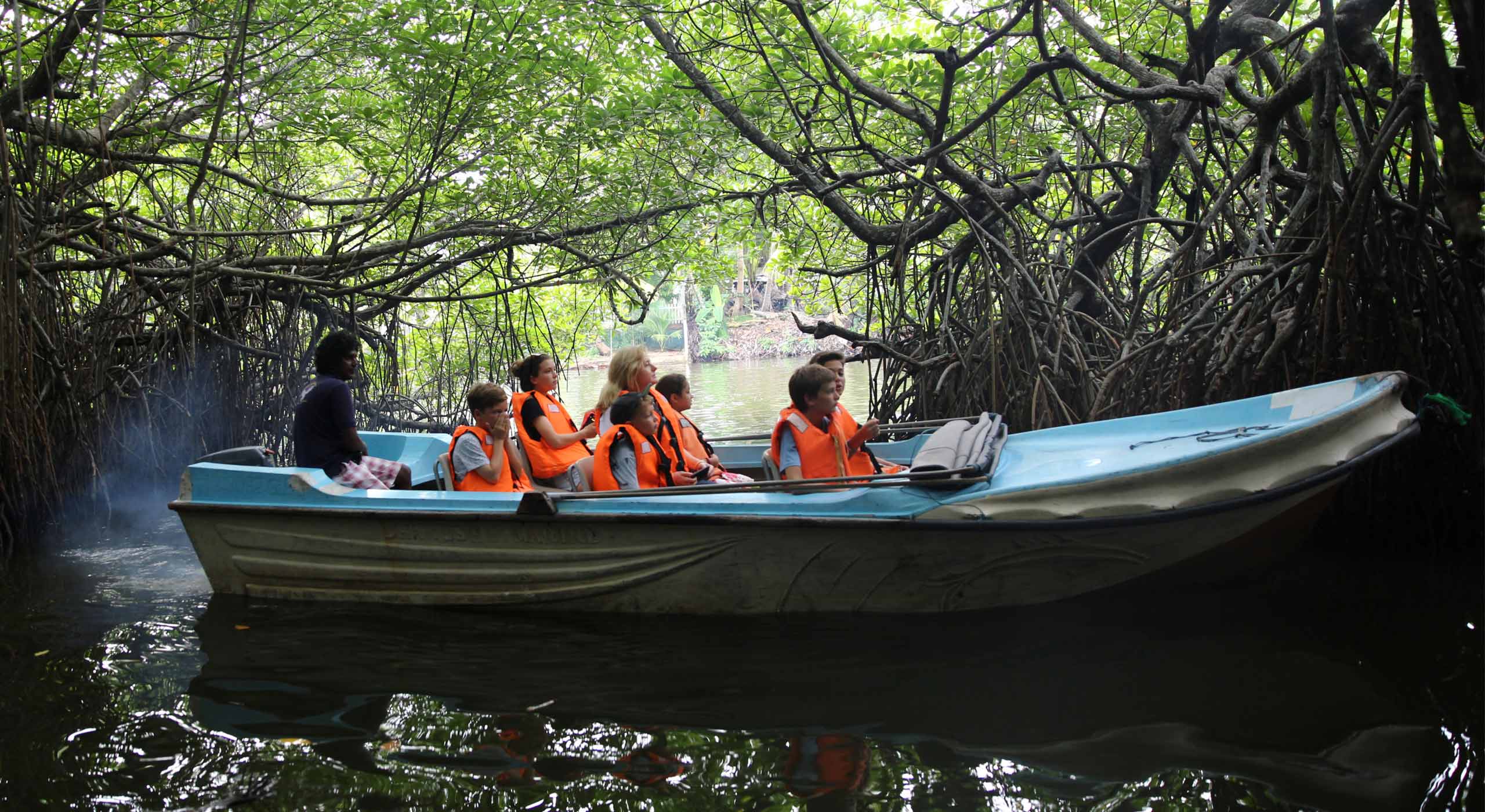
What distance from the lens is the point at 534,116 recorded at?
6.81m

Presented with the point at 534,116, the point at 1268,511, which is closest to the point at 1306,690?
the point at 1268,511

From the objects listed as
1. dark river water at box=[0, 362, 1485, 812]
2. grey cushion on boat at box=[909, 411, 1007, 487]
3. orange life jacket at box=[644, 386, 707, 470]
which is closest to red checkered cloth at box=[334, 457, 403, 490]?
dark river water at box=[0, 362, 1485, 812]

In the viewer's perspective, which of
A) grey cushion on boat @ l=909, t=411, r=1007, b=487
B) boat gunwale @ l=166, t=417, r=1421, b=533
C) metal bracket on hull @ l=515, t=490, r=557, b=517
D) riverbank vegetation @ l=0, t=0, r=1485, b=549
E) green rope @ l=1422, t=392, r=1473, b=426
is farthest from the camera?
riverbank vegetation @ l=0, t=0, r=1485, b=549

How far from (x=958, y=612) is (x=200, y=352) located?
16.7 feet

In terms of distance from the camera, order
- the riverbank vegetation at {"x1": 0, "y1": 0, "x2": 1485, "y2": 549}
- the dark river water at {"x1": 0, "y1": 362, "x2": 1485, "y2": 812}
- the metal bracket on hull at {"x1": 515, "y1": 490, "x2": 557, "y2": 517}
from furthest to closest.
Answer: the riverbank vegetation at {"x1": 0, "y1": 0, "x2": 1485, "y2": 549} → the metal bracket on hull at {"x1": 515, "y1": 490, "x2": 557, "y2": 517} → the dark river water at {"x1": 0, "y1": 362, "x2": 1485, "y2": 812}

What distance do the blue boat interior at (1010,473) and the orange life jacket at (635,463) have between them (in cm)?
33

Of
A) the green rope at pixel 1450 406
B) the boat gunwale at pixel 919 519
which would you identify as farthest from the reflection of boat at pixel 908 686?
the green rope at pixel 1450 406

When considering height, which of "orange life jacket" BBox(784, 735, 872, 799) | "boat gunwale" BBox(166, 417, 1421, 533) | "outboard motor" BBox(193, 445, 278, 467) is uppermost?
"outboard motor" BBox(193, 445, 278, 467)

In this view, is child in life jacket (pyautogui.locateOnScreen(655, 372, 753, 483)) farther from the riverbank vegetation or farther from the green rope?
the green rope

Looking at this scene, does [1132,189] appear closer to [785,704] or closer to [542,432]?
[542,432]

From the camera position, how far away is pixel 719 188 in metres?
7.93

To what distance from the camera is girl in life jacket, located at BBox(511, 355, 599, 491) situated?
5074mm

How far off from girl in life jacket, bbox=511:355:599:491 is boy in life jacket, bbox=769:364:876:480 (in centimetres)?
107

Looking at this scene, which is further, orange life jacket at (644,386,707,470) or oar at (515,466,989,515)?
orange life jacket at (644,386,707,470)
